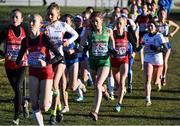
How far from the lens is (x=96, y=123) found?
11680 millimetres

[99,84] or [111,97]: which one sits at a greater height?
[99,84]

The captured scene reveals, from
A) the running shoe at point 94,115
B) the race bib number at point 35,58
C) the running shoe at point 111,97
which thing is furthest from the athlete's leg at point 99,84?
the running shoe at point 111,97

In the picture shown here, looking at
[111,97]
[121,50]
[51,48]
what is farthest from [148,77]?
[51,48]

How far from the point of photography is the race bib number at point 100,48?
11.8 meters

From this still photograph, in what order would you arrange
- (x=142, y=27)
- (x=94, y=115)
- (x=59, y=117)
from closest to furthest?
(x=94, y=115)
(x=59, y=117)
(x=142, y=27)

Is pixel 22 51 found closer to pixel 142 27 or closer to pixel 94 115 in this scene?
pixel 94 115

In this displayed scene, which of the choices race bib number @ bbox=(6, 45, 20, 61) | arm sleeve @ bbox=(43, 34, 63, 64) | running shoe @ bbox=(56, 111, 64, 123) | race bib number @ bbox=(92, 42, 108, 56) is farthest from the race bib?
arm sleeve @ bbox=(43, 34, 63, 64)

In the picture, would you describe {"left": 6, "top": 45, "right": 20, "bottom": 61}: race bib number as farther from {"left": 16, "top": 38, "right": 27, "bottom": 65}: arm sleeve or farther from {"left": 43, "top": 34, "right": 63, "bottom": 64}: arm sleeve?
{"left": 43, "top": 34, "right": 63, "bottom": 64}: arm sleeve

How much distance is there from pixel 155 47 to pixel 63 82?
291 cm

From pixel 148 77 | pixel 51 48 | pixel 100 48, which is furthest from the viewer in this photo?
pixel 148 77

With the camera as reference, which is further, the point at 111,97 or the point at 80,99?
the point at 111,97

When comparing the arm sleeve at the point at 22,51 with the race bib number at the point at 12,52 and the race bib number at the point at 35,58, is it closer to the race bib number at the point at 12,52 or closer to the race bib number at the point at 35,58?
the race bib number at the point at 35,58

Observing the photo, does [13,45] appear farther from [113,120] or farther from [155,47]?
[155,47]

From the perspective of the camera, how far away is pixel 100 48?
38.8ft
